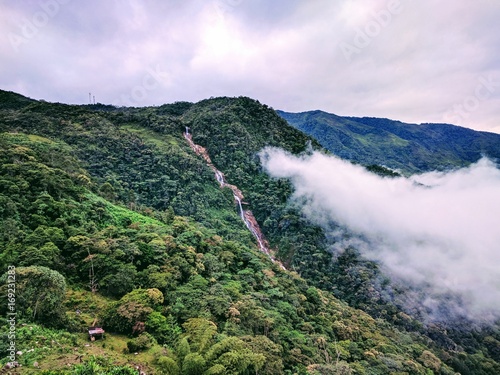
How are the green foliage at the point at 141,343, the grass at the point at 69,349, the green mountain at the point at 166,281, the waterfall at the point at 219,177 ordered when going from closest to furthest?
1. the grass at the point at 69,349
2. the green mountain at the point at 166,281
3. the green foliage at the point at 141,343
4. the waterfall at the point at 219,177

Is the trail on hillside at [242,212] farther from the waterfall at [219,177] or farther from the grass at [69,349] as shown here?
the grass at [69,349]

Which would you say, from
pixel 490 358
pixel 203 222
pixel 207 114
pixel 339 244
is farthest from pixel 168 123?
pixel 490 358

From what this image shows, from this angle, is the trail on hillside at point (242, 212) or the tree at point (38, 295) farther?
the trail on hillside at point (242, 212)

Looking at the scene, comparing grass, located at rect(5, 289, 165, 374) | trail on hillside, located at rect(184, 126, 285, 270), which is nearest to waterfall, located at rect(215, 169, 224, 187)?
trail on hillside, located at rect(184, 126, 285, 270)

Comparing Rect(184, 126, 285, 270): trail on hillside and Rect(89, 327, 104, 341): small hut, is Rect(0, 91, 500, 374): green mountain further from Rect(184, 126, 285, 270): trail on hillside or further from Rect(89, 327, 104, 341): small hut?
Rect(184, 126, 285, 270): trail on hillside

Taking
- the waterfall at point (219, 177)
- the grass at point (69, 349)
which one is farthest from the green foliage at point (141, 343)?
the waterfall at point (219, 177)

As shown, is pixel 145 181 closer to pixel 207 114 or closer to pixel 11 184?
pixel 11 184
